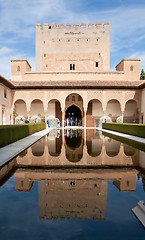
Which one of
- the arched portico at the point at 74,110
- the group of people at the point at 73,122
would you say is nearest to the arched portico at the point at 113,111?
the arched portico at the point at 74,110

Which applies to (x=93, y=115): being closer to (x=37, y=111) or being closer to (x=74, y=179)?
(x=37, y=111)

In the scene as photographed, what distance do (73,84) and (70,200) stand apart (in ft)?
61.1

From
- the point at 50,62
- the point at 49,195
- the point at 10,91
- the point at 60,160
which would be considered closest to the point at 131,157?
the point at 60,160

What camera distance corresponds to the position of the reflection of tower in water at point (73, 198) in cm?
245

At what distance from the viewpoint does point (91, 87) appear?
68.1 ft

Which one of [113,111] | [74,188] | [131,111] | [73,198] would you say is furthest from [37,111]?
[73,198]

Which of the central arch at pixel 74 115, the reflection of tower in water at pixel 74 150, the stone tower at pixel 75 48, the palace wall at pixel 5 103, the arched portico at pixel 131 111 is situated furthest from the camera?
the stone tower at pixel 75 48

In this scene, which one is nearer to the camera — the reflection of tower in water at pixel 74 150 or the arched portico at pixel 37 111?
the reflection of tower in water at pixel 74 150

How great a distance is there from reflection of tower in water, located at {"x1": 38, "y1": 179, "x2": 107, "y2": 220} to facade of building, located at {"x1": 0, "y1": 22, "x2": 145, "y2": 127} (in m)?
15.9

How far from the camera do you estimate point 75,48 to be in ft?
92.5

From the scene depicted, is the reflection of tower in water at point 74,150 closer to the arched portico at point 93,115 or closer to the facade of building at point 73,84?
the facade of building at point 73,84

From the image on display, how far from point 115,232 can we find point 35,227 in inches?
36.0

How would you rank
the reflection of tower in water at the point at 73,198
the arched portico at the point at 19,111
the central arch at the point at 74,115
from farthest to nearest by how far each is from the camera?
1. the central arch at the point at 74,115
2. the arched portico at the point at 19,111
3. the reflection of tower in water at the point at 73,198

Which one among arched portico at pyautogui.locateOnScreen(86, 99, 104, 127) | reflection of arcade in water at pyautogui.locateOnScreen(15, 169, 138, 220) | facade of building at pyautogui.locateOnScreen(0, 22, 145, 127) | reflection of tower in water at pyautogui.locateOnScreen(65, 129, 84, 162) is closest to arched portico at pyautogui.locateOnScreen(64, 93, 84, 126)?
facade of building at pyautogui.locateOnScreen(0, 22, 145, 127)
